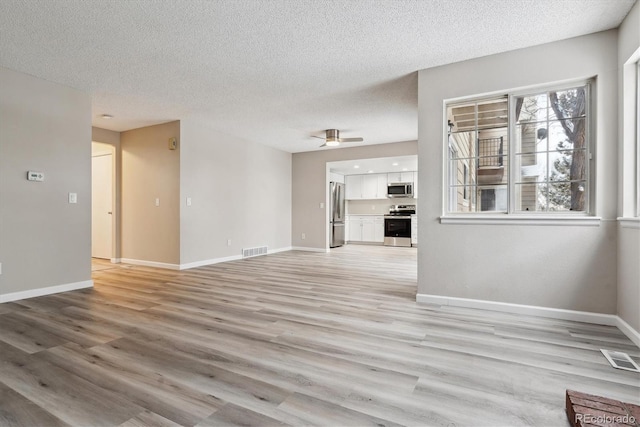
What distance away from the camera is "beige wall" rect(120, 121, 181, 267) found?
5273 millimetres

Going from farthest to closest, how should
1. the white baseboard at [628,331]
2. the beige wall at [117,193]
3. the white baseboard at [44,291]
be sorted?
the beige wall at [117,193]
the white baseboard at [44,291]
the white baseboard at [628,331]

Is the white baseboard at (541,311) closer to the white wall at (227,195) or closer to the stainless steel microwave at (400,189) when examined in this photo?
the white wall at (227,195)

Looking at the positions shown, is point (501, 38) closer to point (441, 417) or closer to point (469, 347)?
point (469, 347)

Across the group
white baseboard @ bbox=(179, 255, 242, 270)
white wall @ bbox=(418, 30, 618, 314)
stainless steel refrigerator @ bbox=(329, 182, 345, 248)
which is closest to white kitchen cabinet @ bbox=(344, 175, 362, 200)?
stainless steel refrigerator @ bbox=(329, 182, 345, 248)

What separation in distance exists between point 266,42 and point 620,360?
350 cm

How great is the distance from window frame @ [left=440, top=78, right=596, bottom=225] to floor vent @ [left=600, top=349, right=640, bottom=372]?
1074 mm

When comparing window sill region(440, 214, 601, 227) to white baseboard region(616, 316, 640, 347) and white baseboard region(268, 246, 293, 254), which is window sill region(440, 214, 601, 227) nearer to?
white baseboard region(616, 316, 640, 347)

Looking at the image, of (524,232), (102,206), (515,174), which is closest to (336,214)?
(102,206)

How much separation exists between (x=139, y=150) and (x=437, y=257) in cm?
532

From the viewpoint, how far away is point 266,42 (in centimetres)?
284

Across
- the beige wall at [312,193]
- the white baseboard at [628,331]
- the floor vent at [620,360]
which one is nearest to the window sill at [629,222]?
the white baseboard at [628,331]

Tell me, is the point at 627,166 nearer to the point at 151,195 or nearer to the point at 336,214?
the point at 151,195

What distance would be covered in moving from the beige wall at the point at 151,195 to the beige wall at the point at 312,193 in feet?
11.1

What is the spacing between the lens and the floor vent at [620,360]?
1.88m
